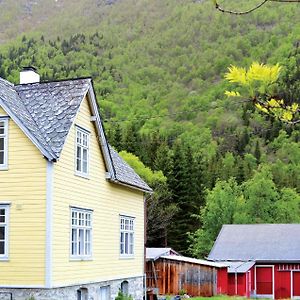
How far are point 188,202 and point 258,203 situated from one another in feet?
24.0

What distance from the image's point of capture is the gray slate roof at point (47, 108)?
64.7ft

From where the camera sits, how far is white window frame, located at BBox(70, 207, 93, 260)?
21266 millimetres

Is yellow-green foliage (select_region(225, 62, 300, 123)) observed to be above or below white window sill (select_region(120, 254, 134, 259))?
above

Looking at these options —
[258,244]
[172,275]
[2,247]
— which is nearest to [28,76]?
[2,247]

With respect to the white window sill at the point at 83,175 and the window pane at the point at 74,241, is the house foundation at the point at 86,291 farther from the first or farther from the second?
the white window sill at the point at 83,175

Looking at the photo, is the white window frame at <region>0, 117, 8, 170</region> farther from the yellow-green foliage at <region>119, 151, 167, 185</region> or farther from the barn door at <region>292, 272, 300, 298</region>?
the yellow-green foliage at <region>119, 151, 167, 185</region>

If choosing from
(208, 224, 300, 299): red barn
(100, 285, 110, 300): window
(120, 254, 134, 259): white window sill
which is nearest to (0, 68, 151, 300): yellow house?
(100, 285, 110, 300): window

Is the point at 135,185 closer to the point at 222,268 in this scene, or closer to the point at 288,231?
the point at 222,268

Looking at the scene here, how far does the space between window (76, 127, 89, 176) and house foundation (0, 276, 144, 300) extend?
3.88 m

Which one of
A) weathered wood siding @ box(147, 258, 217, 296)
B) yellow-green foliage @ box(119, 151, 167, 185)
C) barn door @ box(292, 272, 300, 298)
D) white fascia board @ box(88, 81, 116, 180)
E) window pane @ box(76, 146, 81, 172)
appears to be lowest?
barn door @ box(292, 272, 300, 298)

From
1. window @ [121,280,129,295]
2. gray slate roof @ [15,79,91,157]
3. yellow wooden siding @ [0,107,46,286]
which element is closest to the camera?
yellow wooden siding @ [0,107,46,286]

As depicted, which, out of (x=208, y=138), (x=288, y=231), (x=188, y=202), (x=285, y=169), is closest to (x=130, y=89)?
(x=208, y=138)

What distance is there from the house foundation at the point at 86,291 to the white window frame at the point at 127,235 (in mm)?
1088

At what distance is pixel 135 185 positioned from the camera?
27.4 m
